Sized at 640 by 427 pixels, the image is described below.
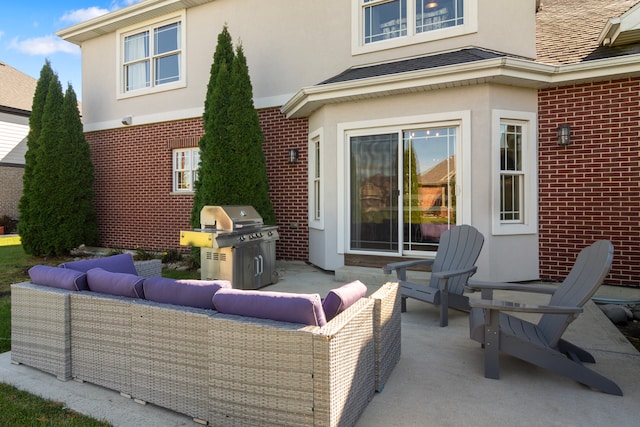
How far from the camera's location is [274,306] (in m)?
2.37

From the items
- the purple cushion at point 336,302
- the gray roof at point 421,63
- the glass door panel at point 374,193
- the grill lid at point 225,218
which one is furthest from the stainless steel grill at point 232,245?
the purple cushion at point 336,302

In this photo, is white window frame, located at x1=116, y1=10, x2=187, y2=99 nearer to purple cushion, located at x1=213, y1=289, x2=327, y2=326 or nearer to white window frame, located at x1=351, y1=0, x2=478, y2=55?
white window frame, located at x1=351, y1=0, x2=478, y2=55

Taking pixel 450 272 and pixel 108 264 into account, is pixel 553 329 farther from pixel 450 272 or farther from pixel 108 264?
pixel 108 264

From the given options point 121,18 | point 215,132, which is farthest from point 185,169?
point 121,18

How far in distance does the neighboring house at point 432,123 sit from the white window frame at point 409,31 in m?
0.02

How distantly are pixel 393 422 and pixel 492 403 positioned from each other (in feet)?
2.52

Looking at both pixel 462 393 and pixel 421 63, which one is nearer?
pixel 462 393

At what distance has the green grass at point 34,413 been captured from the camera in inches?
97.2

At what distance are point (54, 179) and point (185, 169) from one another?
3.22 m

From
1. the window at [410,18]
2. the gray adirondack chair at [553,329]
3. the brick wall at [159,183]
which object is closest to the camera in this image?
the gray adirondack chair at [553,329]

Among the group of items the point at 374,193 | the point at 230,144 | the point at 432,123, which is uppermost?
the point at 432,123

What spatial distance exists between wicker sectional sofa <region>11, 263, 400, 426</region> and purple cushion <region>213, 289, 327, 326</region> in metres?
0.05

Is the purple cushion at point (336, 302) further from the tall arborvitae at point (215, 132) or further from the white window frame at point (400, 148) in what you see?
the tall arborvitae at point (215, 132)

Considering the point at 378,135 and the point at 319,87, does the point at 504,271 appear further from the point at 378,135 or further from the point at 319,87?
the point at 319,87
